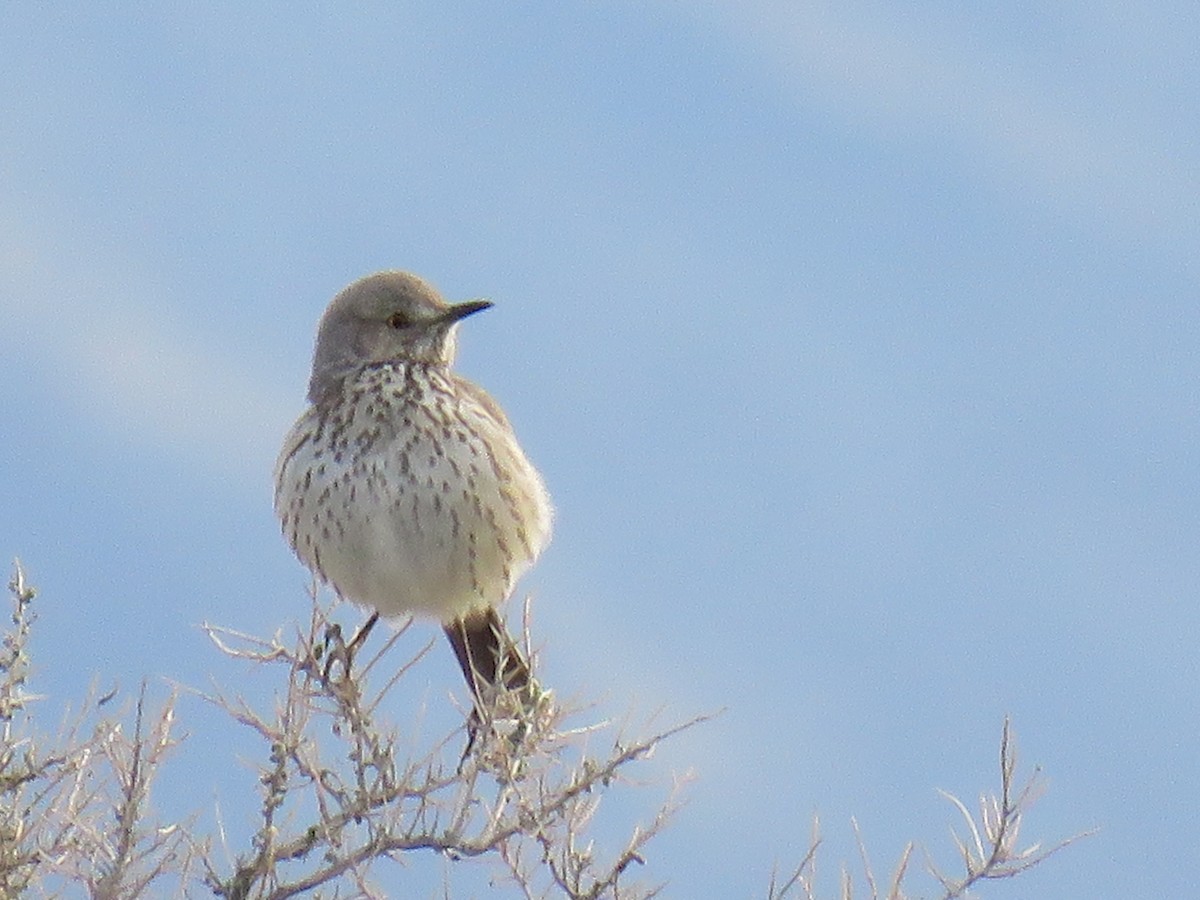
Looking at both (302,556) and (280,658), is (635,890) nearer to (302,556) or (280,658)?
(280,658)

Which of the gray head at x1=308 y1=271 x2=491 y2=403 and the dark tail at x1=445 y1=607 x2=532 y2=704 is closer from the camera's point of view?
the dark tail at x1=445 y1=607 x2=532 y2=704

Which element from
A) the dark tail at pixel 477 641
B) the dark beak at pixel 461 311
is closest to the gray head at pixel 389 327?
the dark beak at pixel 461 311

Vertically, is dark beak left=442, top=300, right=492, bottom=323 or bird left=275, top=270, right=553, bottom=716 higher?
dark beak left=442, top=300, right=492, bottom=323

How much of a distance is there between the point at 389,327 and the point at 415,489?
1.07 meters

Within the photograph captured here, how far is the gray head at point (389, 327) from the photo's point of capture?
25.7 ft

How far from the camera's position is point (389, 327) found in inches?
311

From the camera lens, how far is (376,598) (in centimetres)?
748

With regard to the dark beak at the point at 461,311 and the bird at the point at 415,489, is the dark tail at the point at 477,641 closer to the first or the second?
the bird at the point at 415,489

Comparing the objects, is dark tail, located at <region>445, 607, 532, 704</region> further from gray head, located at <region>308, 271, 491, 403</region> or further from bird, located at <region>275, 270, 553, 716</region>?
gray head, located at <region>308, 271, 491, 403</region>

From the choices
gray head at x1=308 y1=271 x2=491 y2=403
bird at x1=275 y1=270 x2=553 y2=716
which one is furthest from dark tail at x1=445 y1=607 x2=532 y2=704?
gray head at x1=308 y1=271 x2=491 y2=403

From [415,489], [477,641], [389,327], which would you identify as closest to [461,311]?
[389,327]

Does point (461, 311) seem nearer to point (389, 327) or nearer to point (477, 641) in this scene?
point (389, 327)

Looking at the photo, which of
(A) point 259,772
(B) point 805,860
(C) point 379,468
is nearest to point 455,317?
(C) point 379,468

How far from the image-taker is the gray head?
25.7ft
